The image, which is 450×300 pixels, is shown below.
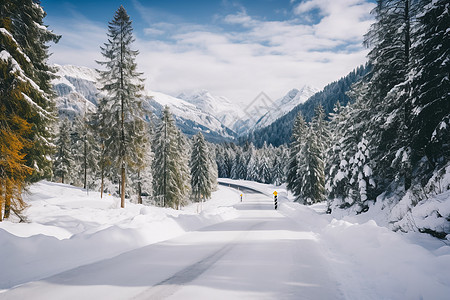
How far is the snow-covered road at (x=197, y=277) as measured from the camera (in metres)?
4.38

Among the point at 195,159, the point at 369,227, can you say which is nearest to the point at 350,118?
the point at 369,227

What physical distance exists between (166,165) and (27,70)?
22.0 meters

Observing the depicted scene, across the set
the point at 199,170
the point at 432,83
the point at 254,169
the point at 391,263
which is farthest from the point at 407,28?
the point at 254,169

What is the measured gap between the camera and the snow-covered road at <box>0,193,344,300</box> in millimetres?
4383

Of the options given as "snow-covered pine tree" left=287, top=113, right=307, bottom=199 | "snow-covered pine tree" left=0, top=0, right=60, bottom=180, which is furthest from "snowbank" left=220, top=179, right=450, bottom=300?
"snow-covered pine tree" left=287, top=113, right=307, bottom=199

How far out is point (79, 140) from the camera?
4328cm

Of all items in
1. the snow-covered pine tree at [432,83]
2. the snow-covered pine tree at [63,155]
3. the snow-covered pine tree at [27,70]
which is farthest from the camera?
the snow-covered pine tree at [63,155]

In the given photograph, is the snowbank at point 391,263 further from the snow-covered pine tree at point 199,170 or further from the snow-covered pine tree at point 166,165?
the snow-covered pine tree at point 199,170

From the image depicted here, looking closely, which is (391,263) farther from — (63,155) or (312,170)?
(63,155)

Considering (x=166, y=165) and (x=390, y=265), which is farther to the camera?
(x=166, y=165)

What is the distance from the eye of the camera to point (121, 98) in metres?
21.4

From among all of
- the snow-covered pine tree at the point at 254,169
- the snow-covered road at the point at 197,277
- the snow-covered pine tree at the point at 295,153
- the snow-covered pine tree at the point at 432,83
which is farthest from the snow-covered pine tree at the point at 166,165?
the snow-covered pine tree at the point at 254,169

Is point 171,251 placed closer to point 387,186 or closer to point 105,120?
point 387,186

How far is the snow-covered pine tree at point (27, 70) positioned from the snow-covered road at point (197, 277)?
8874 millimetres
